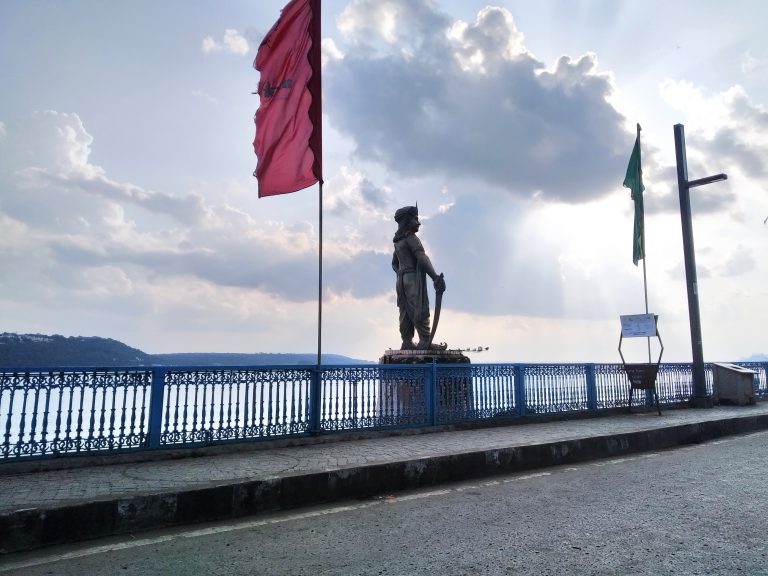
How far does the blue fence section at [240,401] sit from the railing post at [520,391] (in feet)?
0.06

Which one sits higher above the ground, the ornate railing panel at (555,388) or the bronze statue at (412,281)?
the bronze statue at (412,281)

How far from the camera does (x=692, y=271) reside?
1315cm

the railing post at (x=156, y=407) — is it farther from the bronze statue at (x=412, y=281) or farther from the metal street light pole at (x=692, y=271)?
the metal street light pole at (x=692, y=271)

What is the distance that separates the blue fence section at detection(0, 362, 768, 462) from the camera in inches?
215

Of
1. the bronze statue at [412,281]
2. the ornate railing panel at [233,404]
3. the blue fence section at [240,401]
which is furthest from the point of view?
the bronze statue at [412,281]

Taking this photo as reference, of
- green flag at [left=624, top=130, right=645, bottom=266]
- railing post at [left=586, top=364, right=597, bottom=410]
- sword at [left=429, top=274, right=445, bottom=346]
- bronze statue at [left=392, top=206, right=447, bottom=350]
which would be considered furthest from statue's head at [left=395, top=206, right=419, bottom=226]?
green flag at [left=624, top=130, right=645, bottom=266]

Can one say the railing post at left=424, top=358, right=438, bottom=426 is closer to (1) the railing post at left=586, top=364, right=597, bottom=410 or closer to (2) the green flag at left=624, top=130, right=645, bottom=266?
(1) the railing post at left=586, top=364, right=597, bottom=410

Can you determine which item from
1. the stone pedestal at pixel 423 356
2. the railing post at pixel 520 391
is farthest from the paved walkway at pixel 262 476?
the stone pedestal at pixel 423 356

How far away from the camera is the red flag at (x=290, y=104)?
8438 mm

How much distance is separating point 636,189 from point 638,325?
16.9 feet

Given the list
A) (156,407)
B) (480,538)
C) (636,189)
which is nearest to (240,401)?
(156,407)

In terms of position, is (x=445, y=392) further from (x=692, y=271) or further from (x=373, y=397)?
(x=692, y=271)

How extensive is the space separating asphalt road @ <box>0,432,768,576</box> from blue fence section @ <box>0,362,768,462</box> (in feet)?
6.98

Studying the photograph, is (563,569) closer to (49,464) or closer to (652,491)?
(652,491)
